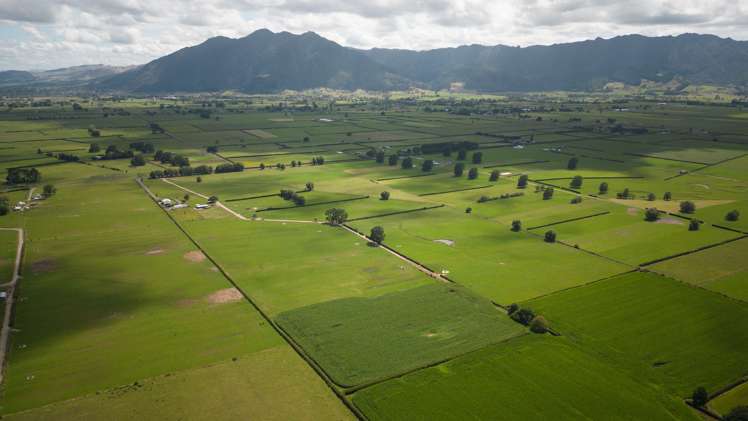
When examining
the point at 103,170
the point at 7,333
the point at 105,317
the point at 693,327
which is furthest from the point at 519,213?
the point at 103,170

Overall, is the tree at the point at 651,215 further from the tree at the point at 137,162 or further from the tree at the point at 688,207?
the tree at the point at 137,162

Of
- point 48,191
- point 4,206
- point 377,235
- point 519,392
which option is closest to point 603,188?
point 377,235

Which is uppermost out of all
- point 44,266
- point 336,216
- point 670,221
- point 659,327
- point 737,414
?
point 670,221

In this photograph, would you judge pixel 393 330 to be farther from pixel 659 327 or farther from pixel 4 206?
pixel 4 206

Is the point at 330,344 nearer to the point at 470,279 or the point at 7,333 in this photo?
the point at 470,279

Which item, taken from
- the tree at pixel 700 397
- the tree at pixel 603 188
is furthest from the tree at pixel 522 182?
the tree at pixel 700 397
